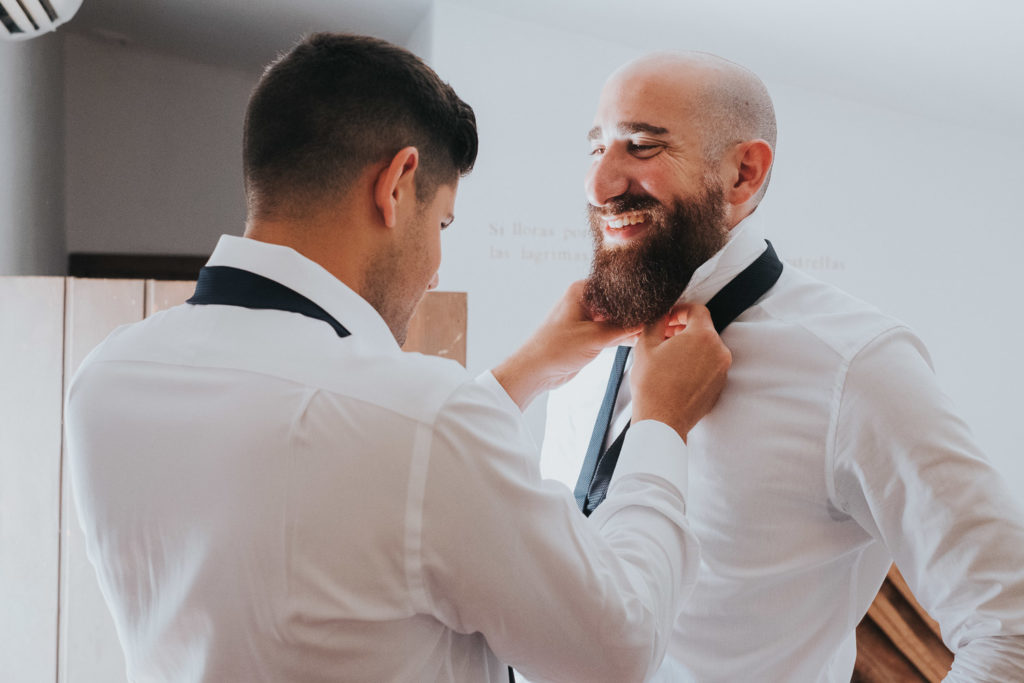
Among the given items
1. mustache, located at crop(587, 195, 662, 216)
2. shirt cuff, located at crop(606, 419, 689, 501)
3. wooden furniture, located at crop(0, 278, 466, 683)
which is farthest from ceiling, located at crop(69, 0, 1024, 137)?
shirt cuff, located at crop(606, 419, 689, 501)

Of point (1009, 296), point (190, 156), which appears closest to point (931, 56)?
point (1009, 296)

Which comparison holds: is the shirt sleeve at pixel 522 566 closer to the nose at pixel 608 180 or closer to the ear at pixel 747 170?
the nose at pixel 608 180

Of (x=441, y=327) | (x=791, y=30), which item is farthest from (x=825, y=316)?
(x=791, y=30)

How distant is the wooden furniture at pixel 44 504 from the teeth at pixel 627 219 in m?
1.74

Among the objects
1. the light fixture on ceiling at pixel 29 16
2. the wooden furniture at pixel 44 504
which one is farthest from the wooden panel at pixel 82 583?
the light fixture on ceiling at pixel 29 16

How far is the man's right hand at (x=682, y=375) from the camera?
1164 millimetres

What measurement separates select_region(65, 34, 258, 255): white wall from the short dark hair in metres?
5.11

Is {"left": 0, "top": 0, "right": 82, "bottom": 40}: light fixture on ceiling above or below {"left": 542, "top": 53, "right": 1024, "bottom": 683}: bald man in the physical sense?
above

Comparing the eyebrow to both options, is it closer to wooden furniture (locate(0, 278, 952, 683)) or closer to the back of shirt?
the back of shirt

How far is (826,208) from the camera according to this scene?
4.57m

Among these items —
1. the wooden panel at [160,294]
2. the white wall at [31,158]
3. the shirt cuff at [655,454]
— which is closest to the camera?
the shirt cuff at [655,454]

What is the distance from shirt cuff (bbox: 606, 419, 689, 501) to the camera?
1.04 metres

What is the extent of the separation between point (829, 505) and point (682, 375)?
275 mm

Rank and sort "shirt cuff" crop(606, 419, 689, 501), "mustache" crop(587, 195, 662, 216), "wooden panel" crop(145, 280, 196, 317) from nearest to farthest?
"shirt cuff" crop(606, 419, 689, 501)
"mustache" crop(587, 195, 662, 216)
"wooden panel" crop(145, 280, 196, 317)
